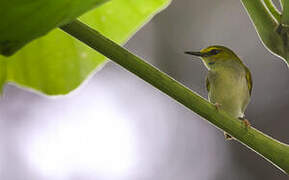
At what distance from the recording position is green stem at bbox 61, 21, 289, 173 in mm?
558

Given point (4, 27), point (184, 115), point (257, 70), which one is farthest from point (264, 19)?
point (184, 115)

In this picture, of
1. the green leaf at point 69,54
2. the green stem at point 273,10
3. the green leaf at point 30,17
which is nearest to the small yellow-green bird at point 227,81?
the green leaf at point 69,54

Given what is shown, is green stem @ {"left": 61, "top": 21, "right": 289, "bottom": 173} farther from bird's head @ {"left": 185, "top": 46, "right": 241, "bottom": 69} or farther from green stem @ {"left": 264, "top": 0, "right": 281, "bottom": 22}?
bird's head @ {"left": 185, "top": 46, "right": 241, "bottom": 69}

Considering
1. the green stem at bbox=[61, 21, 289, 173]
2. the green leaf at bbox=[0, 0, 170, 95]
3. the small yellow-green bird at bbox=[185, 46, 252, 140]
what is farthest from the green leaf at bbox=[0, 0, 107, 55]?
the small yellow-green bird at bbox=[185, 46, 252, 140]

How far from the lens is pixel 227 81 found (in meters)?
1.46

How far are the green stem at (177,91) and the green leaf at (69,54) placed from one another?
0.28 metres

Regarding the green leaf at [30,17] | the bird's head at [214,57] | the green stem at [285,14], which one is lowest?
the bird's head at [214,57]

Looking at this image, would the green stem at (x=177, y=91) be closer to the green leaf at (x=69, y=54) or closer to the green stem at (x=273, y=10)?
the green stem at (x=273, y=10)

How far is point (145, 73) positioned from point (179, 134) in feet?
12.5

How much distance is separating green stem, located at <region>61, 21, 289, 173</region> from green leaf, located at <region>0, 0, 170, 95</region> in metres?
0.28

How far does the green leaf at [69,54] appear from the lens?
2.77ft

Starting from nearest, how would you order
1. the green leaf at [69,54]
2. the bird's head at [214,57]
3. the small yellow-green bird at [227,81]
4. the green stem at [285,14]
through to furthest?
1. the green stem at [285,14]
2. the green leaf at [69,54]
3. the small yellow-green bird at [227,81]
4. the bird's head at [214,57]

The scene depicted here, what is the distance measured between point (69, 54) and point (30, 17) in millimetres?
372

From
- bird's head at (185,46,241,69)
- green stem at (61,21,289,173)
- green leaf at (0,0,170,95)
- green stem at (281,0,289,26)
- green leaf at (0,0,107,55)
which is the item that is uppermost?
green leaf at (0,0,107,55)
